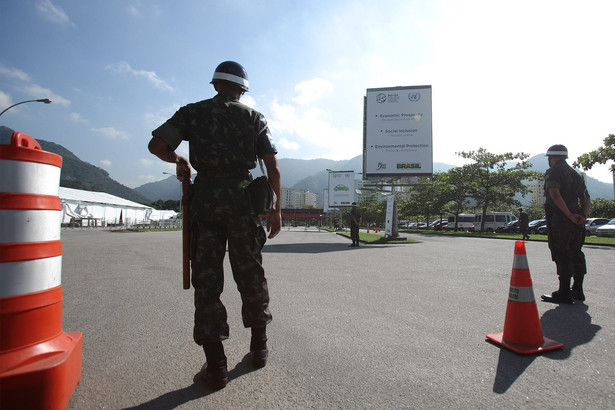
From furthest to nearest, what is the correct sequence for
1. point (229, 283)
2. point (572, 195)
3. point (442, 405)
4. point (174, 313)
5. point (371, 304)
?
point (229, 283), point (572, 195), point (371, 304), point (174, 313), point (442, 405)

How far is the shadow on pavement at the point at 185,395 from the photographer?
1821mm

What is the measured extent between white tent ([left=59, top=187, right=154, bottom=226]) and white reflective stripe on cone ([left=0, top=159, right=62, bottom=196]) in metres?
41.1

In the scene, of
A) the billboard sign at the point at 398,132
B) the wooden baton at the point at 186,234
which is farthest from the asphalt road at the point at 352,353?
the billboard sign at the point at 398,132

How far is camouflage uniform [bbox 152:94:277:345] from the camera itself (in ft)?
7.22

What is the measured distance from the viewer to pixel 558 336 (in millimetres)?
2830

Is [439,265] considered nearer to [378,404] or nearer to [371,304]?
[371,304]

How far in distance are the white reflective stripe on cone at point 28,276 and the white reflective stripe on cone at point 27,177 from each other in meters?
0.35

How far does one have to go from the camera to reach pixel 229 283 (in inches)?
205

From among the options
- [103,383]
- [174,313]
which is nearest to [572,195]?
[174,313]

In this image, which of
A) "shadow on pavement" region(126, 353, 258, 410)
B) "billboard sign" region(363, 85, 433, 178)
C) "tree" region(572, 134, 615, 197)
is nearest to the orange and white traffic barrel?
"shadow on pavement" region(126, 353, 258, 410)

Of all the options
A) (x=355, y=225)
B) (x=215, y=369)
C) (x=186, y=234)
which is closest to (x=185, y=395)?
(x=215, y=369)

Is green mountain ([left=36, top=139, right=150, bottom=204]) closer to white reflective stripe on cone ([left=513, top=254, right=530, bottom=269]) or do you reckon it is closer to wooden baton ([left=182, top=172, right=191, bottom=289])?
wooden baton ([left=182, top=172, right=191, bottom=289])

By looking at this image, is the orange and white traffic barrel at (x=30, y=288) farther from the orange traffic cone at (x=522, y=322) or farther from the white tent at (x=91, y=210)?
the white tent at (x=91, y=210)

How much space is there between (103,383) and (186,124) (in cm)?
168
